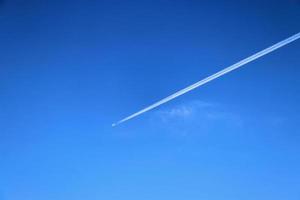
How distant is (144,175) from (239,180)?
1.65 ft

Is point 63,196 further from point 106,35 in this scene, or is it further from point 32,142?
point 106,35

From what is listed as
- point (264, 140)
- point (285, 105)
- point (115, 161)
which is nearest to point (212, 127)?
point (264, 140)

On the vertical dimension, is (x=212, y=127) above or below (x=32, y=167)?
above

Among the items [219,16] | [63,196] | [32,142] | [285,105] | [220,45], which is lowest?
[63,196]

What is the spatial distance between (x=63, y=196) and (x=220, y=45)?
1.18 metres

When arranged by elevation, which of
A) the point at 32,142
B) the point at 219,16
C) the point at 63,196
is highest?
the point at 219,16

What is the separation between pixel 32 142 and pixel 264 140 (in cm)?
125

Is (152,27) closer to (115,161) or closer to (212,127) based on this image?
(212,127)

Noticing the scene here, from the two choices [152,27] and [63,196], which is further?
[152,27]

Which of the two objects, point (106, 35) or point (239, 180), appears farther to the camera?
point (106, 35)

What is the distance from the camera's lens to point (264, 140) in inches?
67.4

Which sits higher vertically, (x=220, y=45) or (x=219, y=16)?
(x=219, y=16)

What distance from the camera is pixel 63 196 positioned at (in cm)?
171

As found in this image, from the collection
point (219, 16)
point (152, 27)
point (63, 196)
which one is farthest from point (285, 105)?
point (63, 196)
